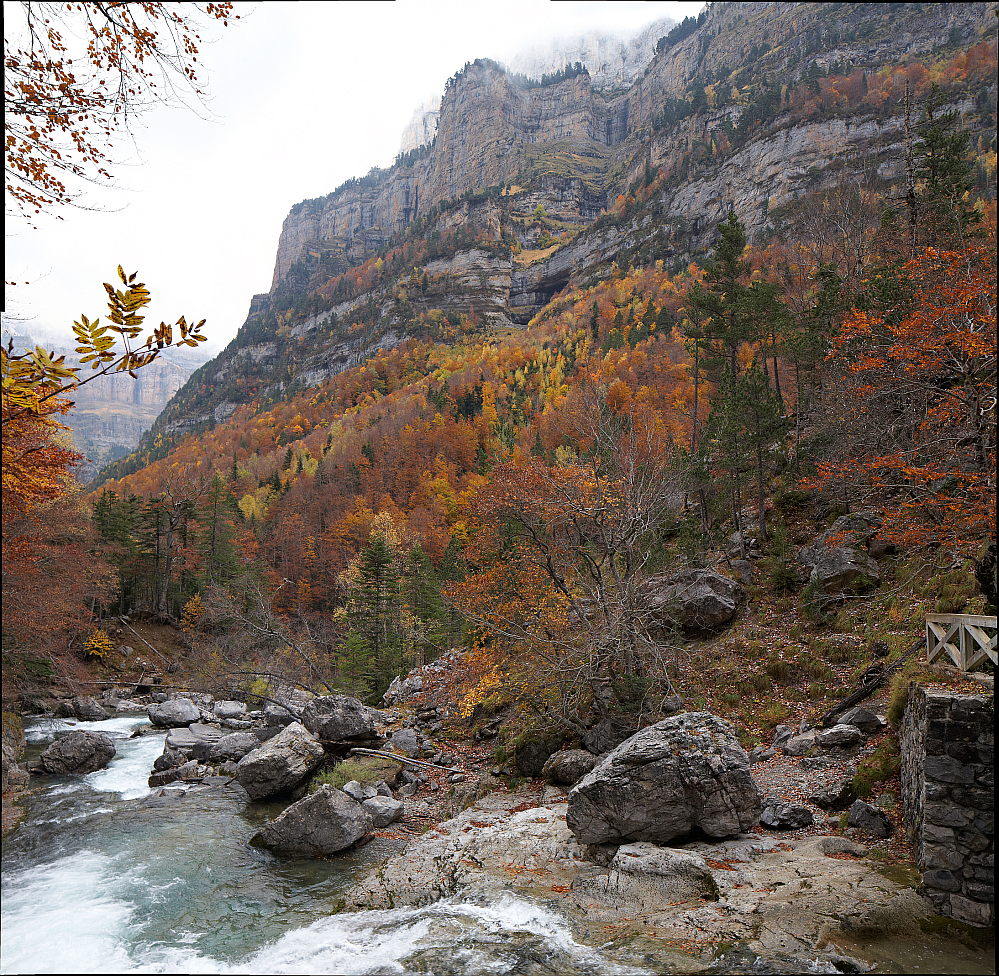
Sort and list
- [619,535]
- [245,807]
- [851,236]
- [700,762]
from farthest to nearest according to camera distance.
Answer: [851,236] → [619,535] → [245,807] → [700,762]


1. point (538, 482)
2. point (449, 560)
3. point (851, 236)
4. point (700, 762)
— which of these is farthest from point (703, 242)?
point (700, 762)

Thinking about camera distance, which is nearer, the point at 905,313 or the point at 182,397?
the point at 905,313

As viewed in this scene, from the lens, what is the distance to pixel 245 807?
13.4 metres

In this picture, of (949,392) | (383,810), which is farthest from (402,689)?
(949,392)

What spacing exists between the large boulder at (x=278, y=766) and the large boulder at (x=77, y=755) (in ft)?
18.1

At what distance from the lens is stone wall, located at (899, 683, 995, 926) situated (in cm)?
640

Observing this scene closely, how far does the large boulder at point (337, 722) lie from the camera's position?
16.4 m

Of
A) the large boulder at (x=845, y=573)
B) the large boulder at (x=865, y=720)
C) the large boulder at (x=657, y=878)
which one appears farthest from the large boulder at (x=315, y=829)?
the large boulder at (x=845, y=573)

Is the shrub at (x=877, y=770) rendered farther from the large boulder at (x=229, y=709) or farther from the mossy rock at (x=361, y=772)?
the large boulder at (x=229, y=709)

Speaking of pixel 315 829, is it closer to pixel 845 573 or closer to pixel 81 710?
pixel 845 573


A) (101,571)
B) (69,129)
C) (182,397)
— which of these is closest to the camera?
(69,129)

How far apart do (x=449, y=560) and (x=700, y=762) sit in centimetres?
2384

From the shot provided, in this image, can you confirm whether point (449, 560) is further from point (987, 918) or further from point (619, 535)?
point (987, 918)

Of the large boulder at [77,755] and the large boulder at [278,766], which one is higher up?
the large boulder at [278,766]
